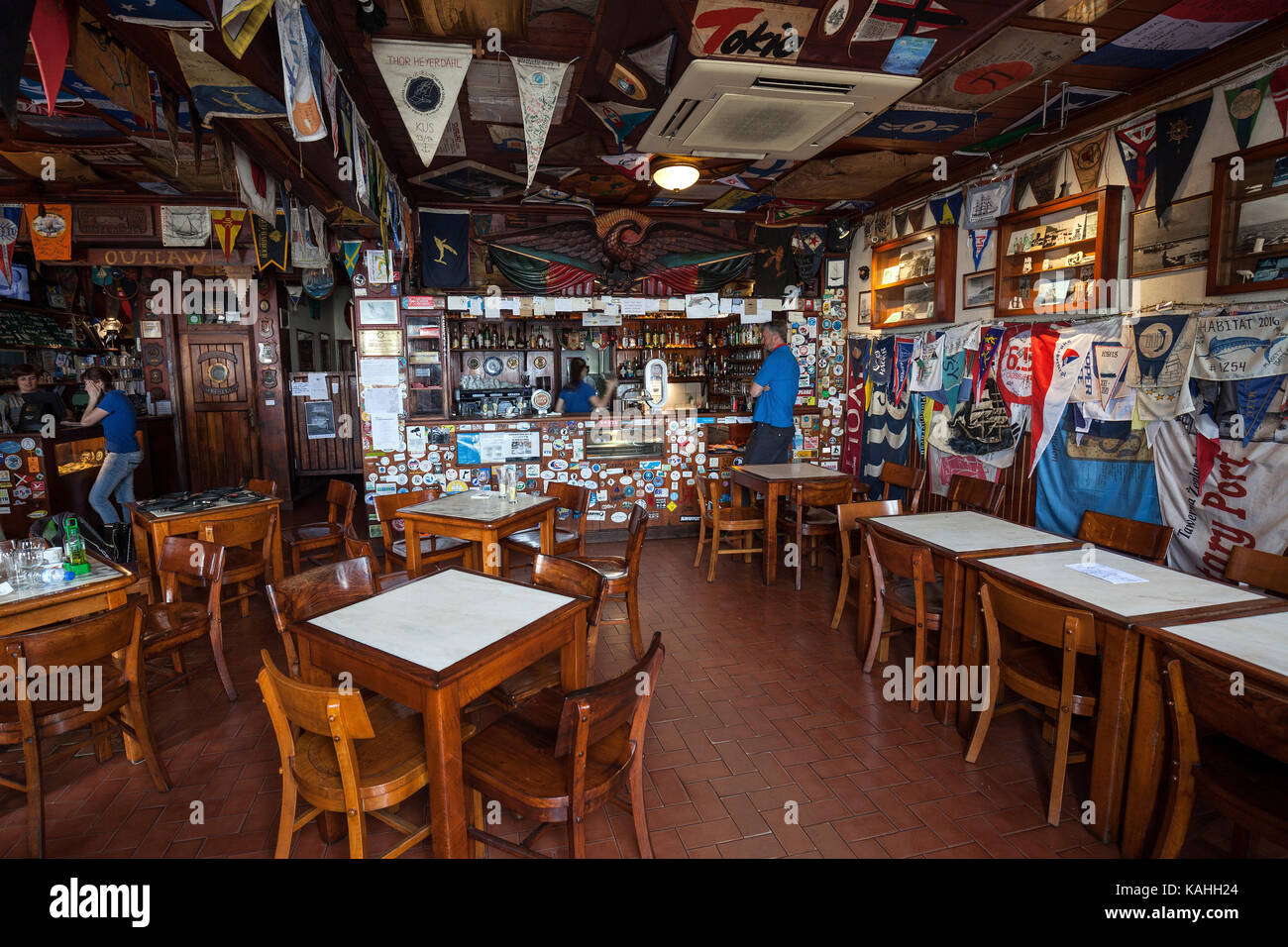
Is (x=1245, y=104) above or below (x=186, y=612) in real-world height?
above

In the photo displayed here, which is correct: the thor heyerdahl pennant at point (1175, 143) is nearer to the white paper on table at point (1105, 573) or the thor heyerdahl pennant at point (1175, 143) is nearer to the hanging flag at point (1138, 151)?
the hanging flag at point (1138, 151)

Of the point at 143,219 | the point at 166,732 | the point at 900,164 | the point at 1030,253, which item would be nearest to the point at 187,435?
the point at 143,219

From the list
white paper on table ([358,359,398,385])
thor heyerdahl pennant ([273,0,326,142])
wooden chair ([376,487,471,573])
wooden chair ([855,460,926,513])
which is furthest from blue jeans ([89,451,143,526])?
wooden chair ([855,460,926,513])

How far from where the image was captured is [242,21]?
222 cm

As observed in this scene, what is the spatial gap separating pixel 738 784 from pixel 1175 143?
478cm

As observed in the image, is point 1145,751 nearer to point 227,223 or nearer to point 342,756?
point 342,756

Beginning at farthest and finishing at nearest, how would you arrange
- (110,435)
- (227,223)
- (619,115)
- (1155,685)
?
(227,223), (110,435), (619,115), (1155,685)

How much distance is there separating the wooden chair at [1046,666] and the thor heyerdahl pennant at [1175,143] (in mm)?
3258

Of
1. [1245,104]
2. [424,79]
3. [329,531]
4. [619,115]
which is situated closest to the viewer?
[424,79]

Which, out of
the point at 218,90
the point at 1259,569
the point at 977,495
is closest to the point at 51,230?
the point at 218,90

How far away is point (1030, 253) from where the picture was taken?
5.30 metres

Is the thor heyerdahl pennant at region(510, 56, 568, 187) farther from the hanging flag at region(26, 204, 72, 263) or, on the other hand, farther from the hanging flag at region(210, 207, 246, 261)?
the hanging flag at region(26, 204, 72, 263)

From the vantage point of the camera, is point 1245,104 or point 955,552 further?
point 1245,104

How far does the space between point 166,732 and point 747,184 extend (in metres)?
6.41
